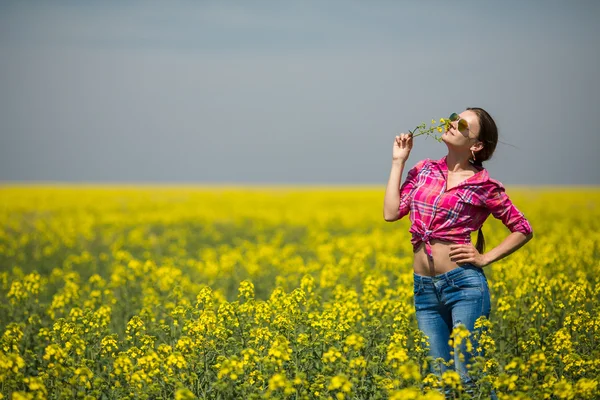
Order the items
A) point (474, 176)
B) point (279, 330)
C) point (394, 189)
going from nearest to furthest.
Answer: point (474, 176)
point (394, 189)
point (279, 330)

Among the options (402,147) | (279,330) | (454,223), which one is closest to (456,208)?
(454,223)

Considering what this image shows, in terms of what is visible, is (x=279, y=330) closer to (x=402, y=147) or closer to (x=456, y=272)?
(x=456, y=272)

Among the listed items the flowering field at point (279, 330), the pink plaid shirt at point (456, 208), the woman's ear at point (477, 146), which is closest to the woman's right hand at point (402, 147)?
the pink plaid shirt at point (456, 208)

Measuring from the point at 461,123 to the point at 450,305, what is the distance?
132 centimetres

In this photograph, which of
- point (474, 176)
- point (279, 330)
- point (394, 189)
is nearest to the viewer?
point (474, 176)

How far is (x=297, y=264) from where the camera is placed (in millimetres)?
11898

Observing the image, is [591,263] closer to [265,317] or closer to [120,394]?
[265,317]

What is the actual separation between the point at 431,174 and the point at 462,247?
0.62 meters

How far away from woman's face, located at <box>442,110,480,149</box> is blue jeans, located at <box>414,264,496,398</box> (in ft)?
2.92

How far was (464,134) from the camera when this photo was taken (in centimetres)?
465

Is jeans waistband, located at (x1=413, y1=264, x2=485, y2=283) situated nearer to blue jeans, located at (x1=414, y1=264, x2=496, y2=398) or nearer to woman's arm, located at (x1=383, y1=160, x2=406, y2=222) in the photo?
blue jeans, located at (x1=414, y1=264, x2=496, y2=398)

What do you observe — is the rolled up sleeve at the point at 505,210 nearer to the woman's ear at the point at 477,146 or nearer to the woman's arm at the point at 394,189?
the woman's ear at the point at 477,146

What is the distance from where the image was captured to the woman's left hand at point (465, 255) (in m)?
4.59

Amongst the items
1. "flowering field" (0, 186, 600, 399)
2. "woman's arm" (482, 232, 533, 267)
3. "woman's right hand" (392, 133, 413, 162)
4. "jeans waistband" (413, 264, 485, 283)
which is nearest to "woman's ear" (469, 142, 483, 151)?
"woman's right hand" (392, 133, 413, 162)
